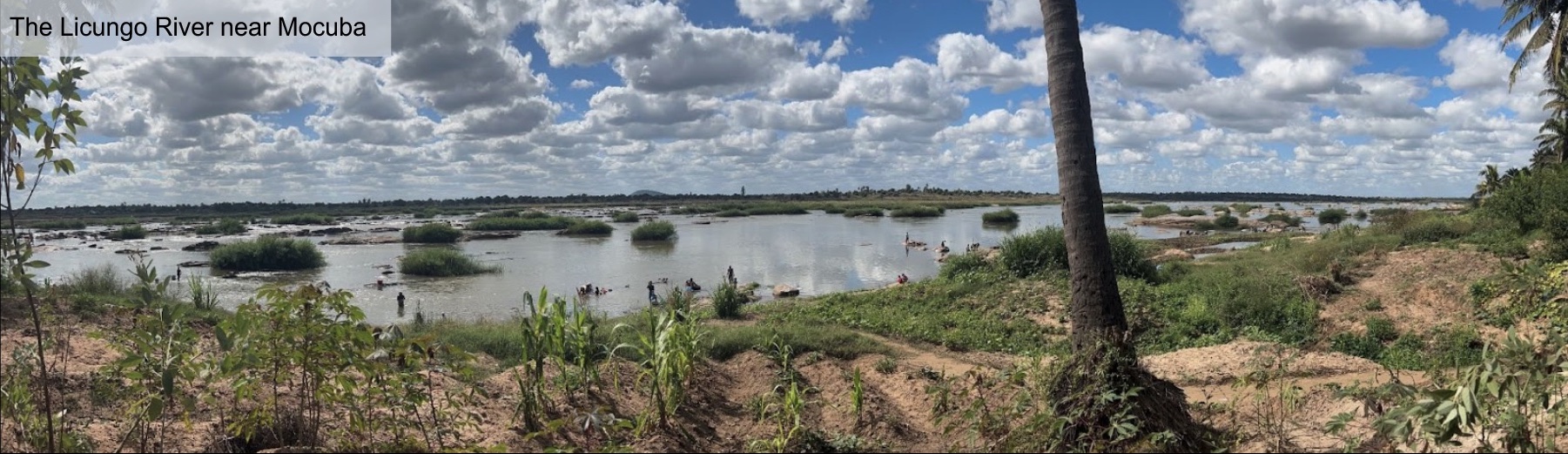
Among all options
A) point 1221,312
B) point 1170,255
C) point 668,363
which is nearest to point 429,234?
point 1170,255

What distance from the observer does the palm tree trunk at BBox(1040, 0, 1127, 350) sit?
15.3ft

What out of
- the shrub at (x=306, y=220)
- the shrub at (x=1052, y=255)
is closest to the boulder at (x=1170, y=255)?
the shrub at (x=1052, y=255)

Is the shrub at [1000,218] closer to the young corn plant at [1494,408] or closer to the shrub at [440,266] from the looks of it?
the shrub at [440,266]

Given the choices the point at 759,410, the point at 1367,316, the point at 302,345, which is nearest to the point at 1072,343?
the point at 759,410

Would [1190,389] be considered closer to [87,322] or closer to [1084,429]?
[1084,429]

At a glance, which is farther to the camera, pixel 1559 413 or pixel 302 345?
pixel 1559 413

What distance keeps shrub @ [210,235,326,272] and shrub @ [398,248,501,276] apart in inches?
166

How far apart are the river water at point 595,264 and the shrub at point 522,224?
554 centimetres

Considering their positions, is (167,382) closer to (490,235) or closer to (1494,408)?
(1494,408)

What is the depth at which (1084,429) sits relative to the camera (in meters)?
4.26

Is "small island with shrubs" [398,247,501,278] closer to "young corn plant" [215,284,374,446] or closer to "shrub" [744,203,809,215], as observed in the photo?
"young corn plant" [215,284,374,446]

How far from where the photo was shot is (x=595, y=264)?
29266 millimetres

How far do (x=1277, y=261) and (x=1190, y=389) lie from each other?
10379 mm

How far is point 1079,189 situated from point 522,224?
51.8 m
